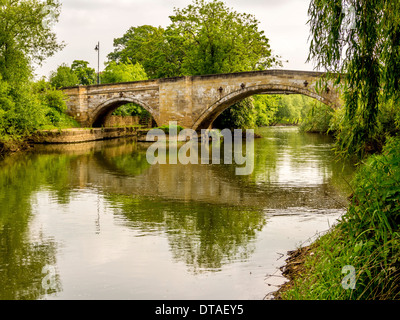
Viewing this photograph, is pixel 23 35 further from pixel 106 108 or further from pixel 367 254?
pixel 367 254

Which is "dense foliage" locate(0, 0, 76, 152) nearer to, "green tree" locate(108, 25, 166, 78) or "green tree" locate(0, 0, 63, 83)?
"green tree" locate(0, 0, 63, 83)

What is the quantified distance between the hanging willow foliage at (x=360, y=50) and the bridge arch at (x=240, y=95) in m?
15.0

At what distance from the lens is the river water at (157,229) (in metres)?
4.15

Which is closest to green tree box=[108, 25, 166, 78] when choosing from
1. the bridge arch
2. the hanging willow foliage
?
the bridge arch

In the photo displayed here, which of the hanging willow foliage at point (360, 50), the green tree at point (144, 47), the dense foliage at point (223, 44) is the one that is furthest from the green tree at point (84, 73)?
the hanging willow foliage at point (360, 50)

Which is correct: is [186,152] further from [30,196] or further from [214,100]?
[30,196]

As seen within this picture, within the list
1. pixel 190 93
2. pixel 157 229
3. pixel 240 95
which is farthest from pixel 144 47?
pixel 157 229

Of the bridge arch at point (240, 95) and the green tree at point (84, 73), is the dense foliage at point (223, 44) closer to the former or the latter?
the bridge arch at point (240, 95)

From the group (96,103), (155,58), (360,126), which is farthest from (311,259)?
(155,58)

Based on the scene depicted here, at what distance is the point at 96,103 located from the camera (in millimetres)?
28453

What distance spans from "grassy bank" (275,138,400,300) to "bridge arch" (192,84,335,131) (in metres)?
16.0

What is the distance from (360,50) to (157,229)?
3.49 meters

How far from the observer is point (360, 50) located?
4.27m
